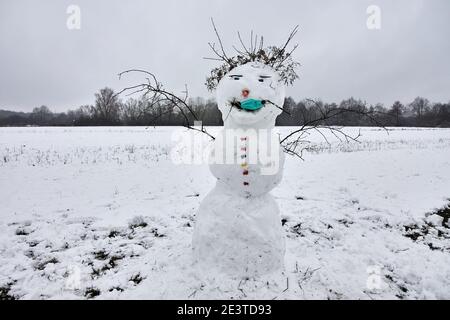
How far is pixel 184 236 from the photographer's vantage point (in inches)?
187

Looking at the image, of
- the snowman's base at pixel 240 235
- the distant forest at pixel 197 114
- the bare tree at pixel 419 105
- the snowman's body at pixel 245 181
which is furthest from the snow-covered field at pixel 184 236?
the bare tree at pixel 419 105

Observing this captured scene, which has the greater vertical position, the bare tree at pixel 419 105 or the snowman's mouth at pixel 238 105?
the bare tree at pixel 419 105

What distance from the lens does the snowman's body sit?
3252 mm

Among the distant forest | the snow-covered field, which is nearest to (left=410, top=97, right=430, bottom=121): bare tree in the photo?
the distant forest

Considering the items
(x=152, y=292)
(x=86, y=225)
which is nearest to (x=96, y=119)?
(x=86, y=225)

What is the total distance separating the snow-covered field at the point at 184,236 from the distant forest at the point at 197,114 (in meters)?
1.87

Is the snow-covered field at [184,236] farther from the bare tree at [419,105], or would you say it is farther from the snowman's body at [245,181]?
the bare tree at [419,105]

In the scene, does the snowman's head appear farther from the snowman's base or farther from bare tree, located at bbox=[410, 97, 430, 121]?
bare tree, located at bbox=[410, 97, 430, 121]

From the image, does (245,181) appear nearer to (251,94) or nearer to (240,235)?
(240,235)

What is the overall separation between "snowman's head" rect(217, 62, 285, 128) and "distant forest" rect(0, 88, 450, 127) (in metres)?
0.24

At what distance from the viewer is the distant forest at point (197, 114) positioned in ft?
10.8

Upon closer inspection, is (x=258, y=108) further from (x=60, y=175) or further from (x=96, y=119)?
(x=96, y=119)
